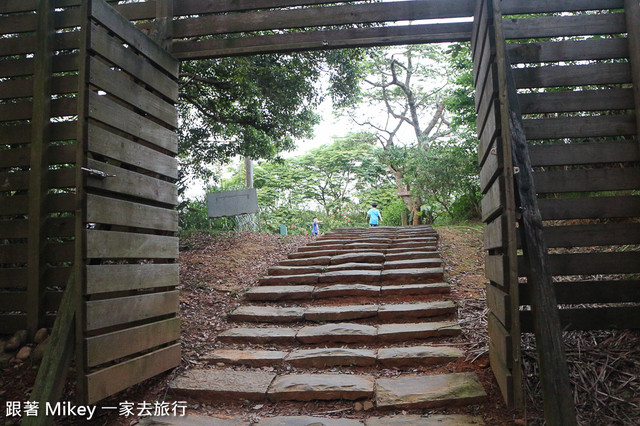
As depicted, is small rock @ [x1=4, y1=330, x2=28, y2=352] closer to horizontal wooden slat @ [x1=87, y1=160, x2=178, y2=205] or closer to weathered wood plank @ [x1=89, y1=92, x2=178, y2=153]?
horizontal wooden slat @ [x1=87, y1=160, x2=178, y2=205]

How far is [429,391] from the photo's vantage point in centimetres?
319

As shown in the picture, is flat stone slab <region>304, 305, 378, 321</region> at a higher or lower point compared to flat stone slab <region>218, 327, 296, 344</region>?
higher

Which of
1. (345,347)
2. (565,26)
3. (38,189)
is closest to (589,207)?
(565,26)

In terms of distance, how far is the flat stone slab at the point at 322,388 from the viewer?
→ 129 inches

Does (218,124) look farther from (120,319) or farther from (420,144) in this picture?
(420,144)

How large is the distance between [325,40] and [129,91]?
1787 mm

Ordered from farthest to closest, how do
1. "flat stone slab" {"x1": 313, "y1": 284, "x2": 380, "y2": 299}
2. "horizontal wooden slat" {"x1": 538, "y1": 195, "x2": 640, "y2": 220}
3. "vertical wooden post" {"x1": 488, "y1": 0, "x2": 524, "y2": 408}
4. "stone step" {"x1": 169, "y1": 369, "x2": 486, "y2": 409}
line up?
"flat stone slab" {"x1": 313, "y1": 284, "x2": 380, "y2": 299} < "horizontal wooden slat" {"x1": 538, "y1": 195, "x2": 640, "y2": 220} < "stone step" {"x1": 169, "y1": 369, "x2": 486, "y2": 409} < "vertical wooden post" {"x1": 488, "y1": 0, "x2": 524, "y2": 408}

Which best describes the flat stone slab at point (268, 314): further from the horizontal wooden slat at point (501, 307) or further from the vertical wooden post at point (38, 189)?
the horizontal wooden slat at point (501, 307)

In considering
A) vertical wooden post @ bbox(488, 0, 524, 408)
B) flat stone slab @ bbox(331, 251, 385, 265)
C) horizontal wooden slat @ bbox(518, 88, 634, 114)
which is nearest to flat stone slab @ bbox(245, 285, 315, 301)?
flat stone slab @ bbox(331, 251, 385, 265)

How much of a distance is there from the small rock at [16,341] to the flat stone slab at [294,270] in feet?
11.7

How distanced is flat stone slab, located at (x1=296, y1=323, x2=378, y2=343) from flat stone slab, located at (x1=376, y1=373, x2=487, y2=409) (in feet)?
2.79

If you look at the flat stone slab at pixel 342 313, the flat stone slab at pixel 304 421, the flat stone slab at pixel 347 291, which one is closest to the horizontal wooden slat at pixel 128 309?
the flat stone slab at pixel 304 421

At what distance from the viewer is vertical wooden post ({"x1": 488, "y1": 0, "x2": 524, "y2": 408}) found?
2552 mm

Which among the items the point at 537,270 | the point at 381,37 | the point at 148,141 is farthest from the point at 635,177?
the point at 148,141
